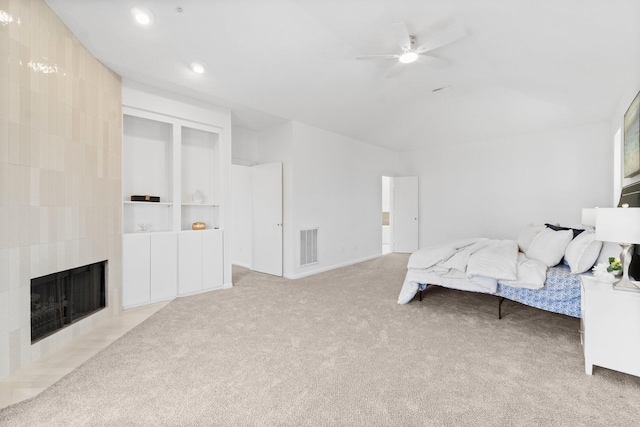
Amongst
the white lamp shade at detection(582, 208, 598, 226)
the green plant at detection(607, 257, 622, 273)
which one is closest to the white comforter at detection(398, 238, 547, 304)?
the green plant at detection(607, 257, 622, 273)

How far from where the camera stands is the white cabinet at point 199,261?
3.83 m

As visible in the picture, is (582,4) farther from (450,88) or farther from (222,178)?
(222,178)

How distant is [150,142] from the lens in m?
3.76

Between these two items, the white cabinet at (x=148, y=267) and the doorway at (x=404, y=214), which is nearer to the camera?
the white cabinet at (x=148, y=267)

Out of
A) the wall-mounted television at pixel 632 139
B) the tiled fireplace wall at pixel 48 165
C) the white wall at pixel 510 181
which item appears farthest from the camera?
the white wall at pixel 510 181

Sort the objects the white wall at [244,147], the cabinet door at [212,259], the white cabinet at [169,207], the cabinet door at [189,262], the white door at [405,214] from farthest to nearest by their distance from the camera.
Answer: the white door at [405,214]
the white wall at [244,147]
the cabinet door at [212,259]
the cabinet door at [189,262]
the white cabinet at [169,207]

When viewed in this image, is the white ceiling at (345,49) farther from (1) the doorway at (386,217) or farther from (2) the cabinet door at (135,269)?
(1) the doorway at (386,217)

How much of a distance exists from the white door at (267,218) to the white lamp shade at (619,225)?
3922mm

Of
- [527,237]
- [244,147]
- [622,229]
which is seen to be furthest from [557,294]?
[244,147]

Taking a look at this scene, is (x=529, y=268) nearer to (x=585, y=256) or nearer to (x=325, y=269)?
(x=585, y=256)

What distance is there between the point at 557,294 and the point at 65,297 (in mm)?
4310

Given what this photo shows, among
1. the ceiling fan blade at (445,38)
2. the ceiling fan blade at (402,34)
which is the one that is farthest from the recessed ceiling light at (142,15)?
the ceiling fan blade at (445,38)

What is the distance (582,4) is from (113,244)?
15.2 ft

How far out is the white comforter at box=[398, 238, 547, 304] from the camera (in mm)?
2697
